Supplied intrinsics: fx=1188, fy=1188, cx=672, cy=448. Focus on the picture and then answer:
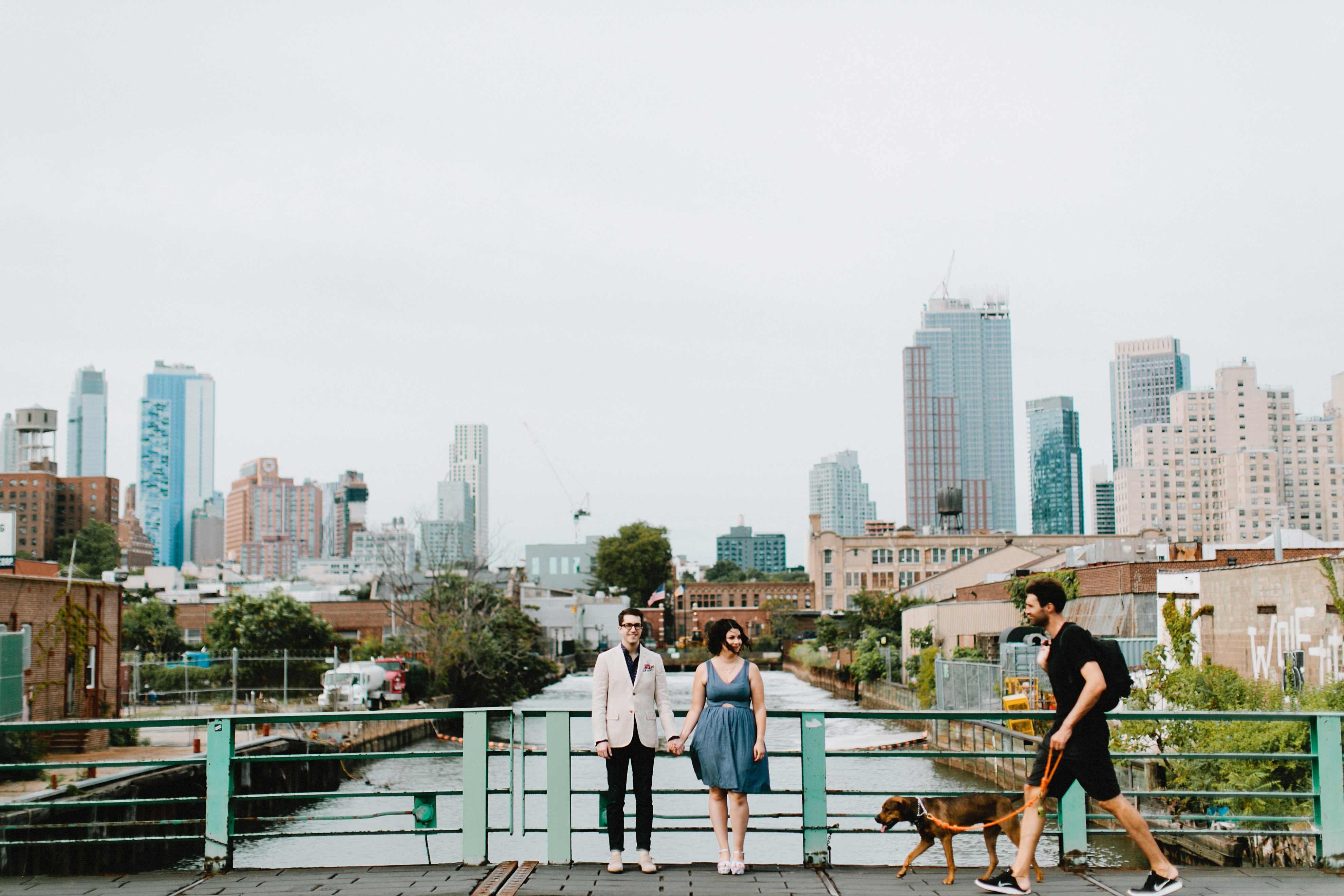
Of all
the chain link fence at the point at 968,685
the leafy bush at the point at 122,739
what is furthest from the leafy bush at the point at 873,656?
the leafy bush at the point at 122,739

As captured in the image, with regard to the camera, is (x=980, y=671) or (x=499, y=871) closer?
(x=499, y=871)

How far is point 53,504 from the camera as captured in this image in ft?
540

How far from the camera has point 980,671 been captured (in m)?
37.3

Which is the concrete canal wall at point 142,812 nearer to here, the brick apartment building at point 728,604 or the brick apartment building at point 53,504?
the brick apartment building at point 728,604

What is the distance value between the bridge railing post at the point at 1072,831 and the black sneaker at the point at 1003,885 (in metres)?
0.96

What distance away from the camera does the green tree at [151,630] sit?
65.0 meters

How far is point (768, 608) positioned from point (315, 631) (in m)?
70.0

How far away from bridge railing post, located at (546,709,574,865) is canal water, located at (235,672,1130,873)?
324 mm

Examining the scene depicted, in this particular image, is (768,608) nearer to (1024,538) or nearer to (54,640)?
(1024,538)

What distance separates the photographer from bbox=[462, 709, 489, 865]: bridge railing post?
832 cm

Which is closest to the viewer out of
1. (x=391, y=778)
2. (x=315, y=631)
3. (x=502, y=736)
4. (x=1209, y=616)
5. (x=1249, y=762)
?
(x=1249, y=762)

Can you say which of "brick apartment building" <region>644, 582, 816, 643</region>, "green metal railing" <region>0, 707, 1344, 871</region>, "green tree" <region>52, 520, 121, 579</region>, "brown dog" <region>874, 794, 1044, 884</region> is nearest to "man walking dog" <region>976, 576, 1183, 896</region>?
"brown dog" <region>874, 794, 1044, 884</region>

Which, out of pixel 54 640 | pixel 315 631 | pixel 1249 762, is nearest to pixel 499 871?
pixel 1249 762

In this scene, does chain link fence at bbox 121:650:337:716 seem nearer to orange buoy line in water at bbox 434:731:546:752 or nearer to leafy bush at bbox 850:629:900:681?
orange buoy line in water at bbox 434:731:546:752
